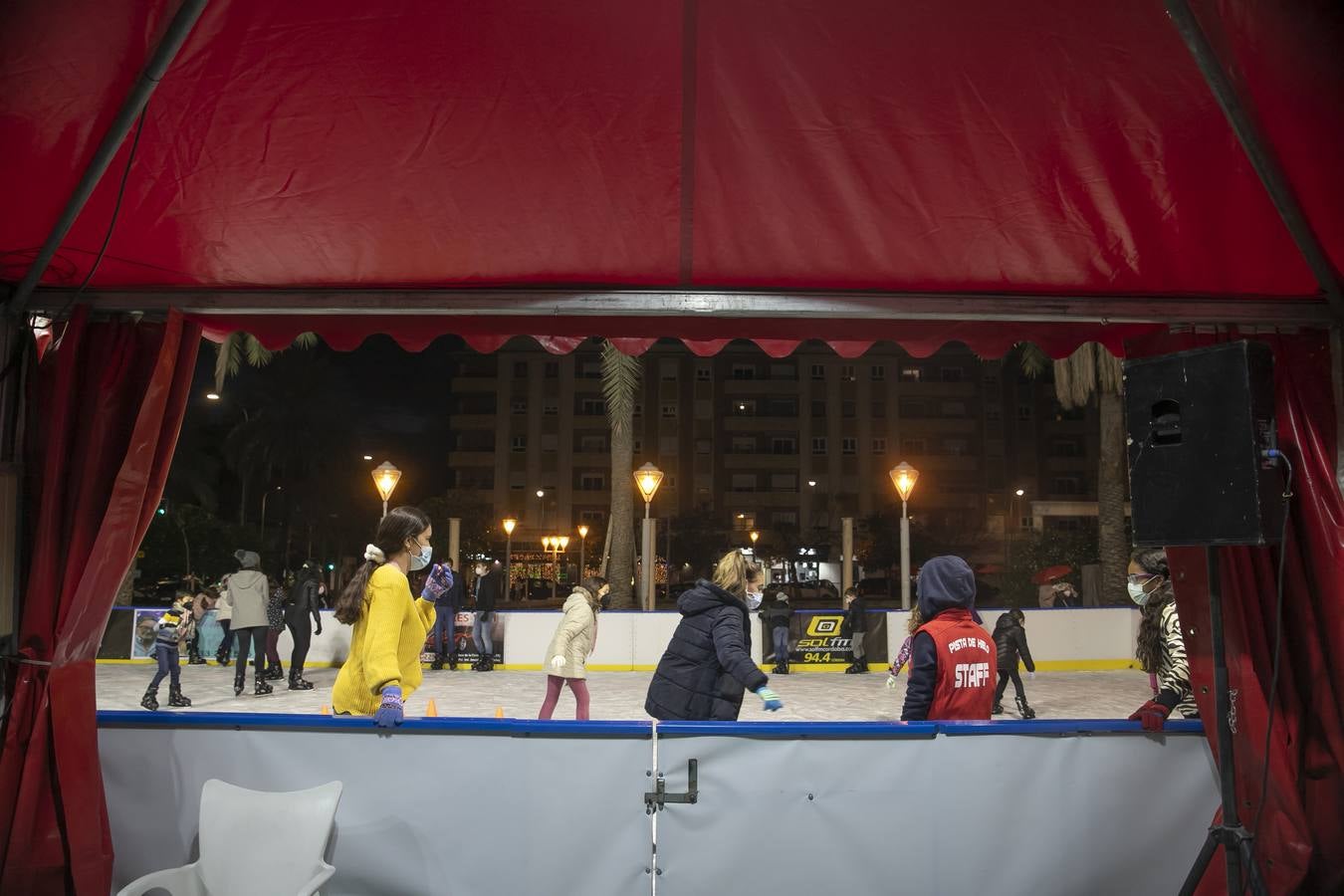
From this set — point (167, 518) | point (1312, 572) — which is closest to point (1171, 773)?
point (1312, 572)

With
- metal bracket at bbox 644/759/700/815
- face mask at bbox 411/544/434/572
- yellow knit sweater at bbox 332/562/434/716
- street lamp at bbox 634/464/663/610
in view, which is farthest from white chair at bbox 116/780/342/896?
street lamp at bbox 634/464/663/610

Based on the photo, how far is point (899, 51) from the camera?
2.93 m

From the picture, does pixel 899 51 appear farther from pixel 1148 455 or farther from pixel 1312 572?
pixel 1312 572

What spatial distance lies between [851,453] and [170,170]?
61157mm

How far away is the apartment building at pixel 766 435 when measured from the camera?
62.5 metres

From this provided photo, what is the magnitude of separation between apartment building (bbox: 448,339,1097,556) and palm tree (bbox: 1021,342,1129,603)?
4144cm

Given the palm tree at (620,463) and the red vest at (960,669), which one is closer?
the red vest at (960,669)

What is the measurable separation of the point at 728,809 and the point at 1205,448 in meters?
2.47

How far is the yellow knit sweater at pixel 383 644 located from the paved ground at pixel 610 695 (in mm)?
5973

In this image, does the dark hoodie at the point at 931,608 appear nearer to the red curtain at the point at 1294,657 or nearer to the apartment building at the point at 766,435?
the red curtain at the point at 1294,657

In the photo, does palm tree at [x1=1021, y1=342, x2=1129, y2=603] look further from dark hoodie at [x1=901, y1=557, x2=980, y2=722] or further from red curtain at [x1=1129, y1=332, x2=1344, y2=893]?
dark hoodie at [x1=901, y1=557, x2=980, y2=722]

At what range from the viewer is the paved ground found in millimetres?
10797

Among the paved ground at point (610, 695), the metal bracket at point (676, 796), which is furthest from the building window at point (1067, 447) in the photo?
the metal bracket at point (676, 796)

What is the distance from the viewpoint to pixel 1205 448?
3.53 m
